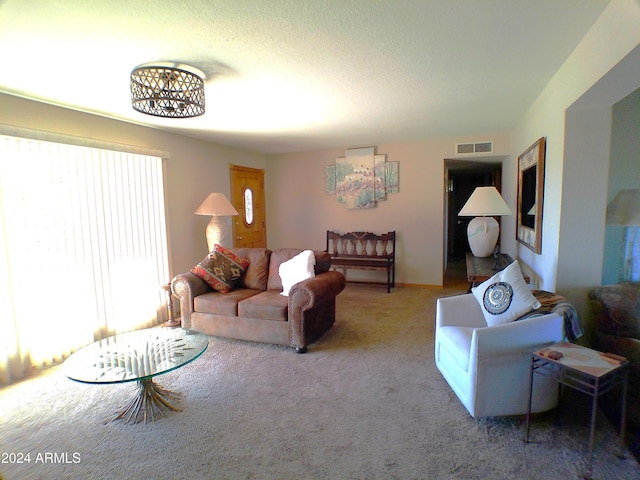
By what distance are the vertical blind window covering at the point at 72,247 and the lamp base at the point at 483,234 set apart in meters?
3.81

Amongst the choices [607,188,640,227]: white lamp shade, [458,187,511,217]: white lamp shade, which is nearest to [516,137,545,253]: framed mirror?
[458,187,511,217]: white lamp shade

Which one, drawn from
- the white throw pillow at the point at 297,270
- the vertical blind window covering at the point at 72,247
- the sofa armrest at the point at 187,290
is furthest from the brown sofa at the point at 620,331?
the vertical blind window covering at the point at 72,247

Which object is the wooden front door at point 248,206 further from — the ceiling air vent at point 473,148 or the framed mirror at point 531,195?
the framed mirror at point 531,195

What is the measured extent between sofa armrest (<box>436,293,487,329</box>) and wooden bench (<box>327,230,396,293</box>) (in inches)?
98.6

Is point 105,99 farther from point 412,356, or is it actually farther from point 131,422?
point 412,356

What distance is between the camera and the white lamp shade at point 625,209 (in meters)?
2.39

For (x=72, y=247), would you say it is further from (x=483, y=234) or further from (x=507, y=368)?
(x=483, y=234)

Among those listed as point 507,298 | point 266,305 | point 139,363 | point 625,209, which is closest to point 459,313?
point 507,298

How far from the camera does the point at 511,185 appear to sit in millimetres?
4703

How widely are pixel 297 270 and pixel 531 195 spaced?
2.52 m

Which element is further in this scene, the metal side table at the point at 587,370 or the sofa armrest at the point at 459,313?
the sofa armrest at the point at 459,313

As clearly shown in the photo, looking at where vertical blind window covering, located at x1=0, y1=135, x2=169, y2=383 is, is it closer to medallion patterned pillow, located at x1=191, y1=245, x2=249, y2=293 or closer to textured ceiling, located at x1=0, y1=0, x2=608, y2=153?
textured ceiling, located at x1=0, y1=0, x2=608, y2=153

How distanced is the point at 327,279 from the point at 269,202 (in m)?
3.45

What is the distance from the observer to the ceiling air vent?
A: 5.02m
